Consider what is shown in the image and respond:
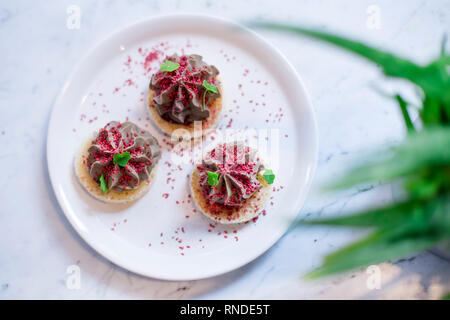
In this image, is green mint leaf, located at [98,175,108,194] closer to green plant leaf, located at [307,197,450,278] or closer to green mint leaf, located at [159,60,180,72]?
green mint leaf, located at [159,60,180,72]

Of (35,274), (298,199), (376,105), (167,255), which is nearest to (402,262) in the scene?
(298,199)

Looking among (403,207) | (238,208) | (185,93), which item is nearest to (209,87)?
(185,93)

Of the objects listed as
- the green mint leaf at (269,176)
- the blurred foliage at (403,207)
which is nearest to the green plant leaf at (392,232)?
the blurred foliage at (403,207)

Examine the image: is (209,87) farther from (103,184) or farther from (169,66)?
(103,184)

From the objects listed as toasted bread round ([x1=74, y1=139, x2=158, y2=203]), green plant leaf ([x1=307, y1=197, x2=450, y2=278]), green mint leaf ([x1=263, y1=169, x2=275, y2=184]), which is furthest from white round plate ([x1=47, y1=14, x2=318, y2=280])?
green plant leaf ([x1=307, y1=197, x2=450, y2=278])

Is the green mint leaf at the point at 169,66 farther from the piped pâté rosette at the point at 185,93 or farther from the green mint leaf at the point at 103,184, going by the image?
the green mint leaf at the point at 103,184
